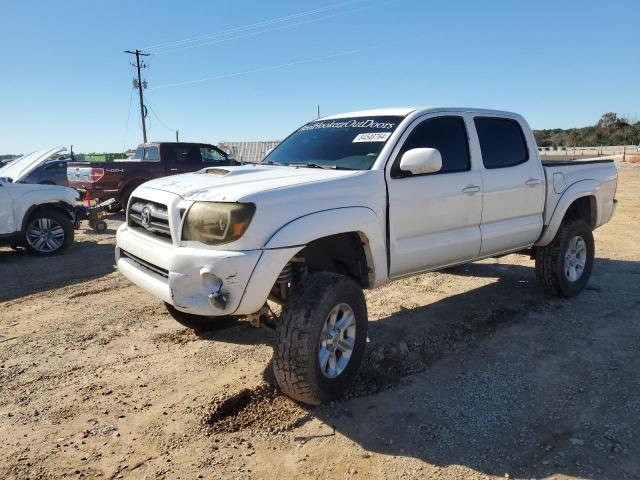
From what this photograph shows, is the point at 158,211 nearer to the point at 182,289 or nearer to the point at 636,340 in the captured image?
the point at 182,289

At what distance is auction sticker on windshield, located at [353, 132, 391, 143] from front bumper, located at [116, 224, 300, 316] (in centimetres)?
135

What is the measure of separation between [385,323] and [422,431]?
6.08ft

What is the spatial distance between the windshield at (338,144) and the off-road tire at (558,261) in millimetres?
2490

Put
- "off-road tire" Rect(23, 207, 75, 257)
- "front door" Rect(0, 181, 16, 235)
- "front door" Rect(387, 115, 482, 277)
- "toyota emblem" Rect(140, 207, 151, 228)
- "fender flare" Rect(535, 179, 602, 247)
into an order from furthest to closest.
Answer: "off-road tire" Rect(23, 207, 75, 257)
"front door" Rect(0, 181, 16, 235)
"fender flare" Rect(535, 179, 602, 247)
"front door" Rect(387, 115, 482, 277)
"toyota emblem" Rect(140, 207, 151, 228)

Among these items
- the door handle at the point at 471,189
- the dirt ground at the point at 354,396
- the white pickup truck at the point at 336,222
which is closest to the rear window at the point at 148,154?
the dirt ground at the point at 354,396

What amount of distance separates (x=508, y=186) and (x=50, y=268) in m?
6.67

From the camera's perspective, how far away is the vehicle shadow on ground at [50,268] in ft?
21.8

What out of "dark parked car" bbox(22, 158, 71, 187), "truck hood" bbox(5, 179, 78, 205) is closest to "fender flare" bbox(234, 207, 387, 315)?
"truck hood" bbox(5, 179, 78, 205)

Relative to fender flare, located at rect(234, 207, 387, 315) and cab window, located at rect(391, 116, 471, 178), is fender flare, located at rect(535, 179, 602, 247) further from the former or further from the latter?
fender flare, located at rect(234, 207, 387, 315)

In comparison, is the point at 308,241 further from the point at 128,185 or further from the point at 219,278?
the point at 128,185

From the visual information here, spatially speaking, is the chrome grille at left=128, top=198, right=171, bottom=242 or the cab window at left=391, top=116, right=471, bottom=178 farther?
the cab window at left=391, top=116, right=471, bottom=178

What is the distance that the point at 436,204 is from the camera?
4.06 m

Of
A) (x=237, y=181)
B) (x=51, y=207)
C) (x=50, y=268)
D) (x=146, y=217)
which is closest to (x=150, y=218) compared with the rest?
(x=146, y=217)

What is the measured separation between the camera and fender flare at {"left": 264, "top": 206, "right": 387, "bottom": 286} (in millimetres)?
3109
